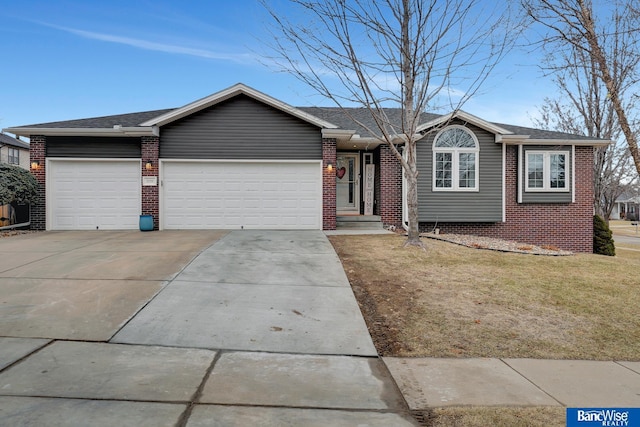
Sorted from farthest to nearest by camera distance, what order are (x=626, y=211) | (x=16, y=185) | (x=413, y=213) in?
(x=626, y=211)
(x=16, y=185)
(x=413, y=213)

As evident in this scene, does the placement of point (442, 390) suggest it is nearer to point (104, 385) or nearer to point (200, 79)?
point (104, 385)

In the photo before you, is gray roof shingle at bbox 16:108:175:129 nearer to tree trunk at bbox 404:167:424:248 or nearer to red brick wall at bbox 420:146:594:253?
tree trunk at bbox 404:167:424:248

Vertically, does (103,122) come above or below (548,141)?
above

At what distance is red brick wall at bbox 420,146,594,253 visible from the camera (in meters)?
14.2

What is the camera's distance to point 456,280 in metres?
6.91

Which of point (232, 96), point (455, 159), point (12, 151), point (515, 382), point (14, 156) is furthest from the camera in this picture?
point (14, 156)

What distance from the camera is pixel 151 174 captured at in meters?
12.6

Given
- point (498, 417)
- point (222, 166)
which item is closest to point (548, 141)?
point (222, 166)

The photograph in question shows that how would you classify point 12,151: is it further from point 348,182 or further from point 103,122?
point 348,182

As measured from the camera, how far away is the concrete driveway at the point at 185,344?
278 centimetres

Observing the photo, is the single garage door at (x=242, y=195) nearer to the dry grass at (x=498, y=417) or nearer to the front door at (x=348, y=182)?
the front door at (x=348, y=182)

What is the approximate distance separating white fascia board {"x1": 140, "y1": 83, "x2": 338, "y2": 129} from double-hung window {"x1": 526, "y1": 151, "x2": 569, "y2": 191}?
761 cm

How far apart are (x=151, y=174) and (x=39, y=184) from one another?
377cm

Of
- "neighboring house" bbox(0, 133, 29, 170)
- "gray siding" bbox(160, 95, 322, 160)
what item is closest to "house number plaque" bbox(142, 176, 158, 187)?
"gray siding" bbox(160, 95, 322, 160)
